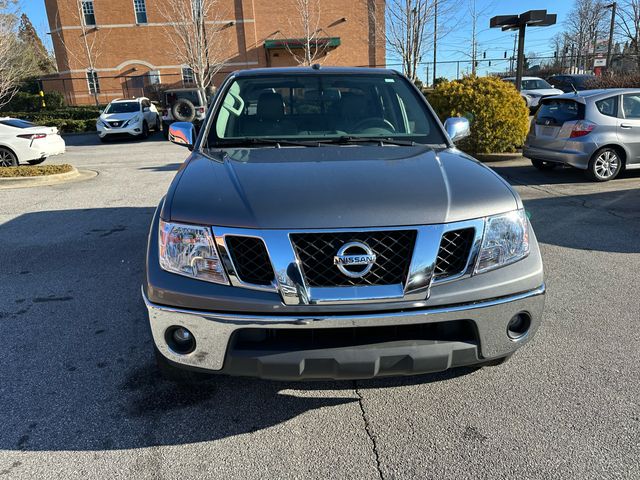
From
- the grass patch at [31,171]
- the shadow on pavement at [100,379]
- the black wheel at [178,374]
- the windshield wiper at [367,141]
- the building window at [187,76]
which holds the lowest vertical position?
the shadow on pavement at [100,379]

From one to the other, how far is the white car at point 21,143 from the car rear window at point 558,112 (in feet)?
37.2

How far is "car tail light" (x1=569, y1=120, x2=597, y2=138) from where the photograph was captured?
852 centimetres

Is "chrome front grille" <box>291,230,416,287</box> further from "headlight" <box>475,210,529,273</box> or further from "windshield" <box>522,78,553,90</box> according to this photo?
"windshield" <box>522,78,553,90</box>

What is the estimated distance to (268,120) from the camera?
3574mm

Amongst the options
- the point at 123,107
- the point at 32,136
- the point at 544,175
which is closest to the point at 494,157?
the point at 544,175

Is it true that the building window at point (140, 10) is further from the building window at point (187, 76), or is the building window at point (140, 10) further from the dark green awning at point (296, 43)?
the dark green awning at point (296, 43)

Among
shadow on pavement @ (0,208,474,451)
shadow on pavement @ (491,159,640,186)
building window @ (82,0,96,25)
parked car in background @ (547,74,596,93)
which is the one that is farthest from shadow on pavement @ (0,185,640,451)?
building window @ (82,0,96,25)

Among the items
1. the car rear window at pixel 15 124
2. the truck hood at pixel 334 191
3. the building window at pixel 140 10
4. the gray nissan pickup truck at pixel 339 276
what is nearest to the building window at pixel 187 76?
the building window at pixel 140 10

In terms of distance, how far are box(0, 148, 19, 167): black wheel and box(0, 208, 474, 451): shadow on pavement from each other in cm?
867

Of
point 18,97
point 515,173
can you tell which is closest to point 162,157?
point 515,173

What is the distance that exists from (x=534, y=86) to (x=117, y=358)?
23532 mm

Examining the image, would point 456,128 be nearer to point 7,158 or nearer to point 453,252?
point 453,252

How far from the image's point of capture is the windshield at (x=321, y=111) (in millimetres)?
3453

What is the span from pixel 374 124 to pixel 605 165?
22.9 ft
